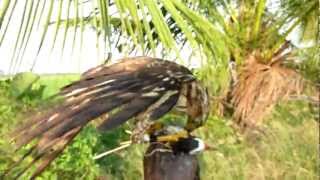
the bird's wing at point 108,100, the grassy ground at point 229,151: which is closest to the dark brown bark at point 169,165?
the bird's wing at point 108,100

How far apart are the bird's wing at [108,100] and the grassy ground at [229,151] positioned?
8.70ft

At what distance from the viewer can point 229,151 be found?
6.27 meters

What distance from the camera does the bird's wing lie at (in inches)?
47.6

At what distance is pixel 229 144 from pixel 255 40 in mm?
928

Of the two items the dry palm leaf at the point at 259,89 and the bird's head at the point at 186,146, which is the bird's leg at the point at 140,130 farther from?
the dry palm leaf at the point at 259,89

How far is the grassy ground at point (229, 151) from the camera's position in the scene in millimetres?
4316

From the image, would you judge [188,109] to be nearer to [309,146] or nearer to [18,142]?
[18,142]

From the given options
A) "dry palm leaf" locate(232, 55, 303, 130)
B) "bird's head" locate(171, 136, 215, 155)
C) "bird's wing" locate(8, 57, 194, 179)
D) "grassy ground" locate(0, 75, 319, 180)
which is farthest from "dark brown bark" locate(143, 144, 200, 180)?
"dry palm leaf" locate(232, 55, 303, 130)

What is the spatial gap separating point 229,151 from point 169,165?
481cm

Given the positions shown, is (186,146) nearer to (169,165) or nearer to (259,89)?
(169,165)

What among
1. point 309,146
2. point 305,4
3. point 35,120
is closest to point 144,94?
point 35,120

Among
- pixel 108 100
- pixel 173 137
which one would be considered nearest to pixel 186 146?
pixel 173 137

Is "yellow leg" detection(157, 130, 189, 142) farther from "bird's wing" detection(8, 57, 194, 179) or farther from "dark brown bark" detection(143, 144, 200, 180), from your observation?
"bird's wing" detection(8, 57, 194, 179)

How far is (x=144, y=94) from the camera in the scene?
4.37ft
